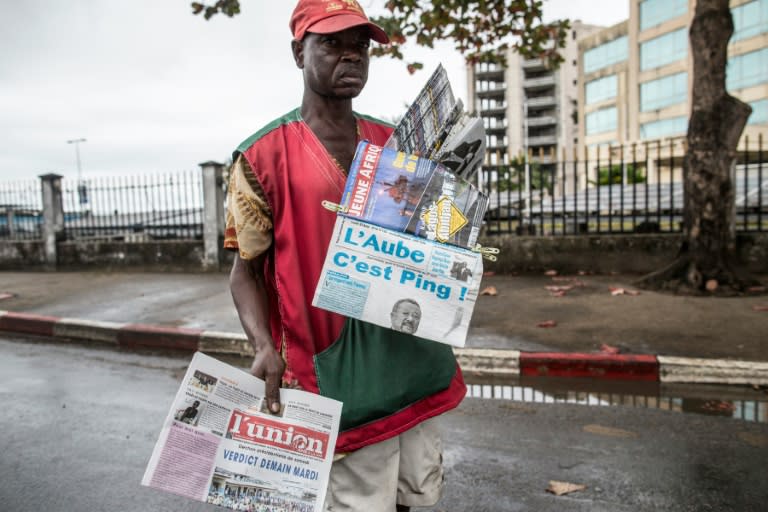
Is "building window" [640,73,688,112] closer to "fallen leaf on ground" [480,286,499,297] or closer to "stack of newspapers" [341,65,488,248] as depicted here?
"fallen leaf on ground" [480,286,499,297]

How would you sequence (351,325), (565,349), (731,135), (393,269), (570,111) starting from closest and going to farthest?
(393,269) → (351,325) → (565,349) → (731,135) → (570,111)

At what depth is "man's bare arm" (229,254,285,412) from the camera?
1.64m

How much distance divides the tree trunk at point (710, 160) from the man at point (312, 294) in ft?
21.7

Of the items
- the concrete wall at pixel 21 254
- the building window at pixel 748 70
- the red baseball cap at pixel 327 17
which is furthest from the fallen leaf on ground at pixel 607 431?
the building window at pixel 748 70

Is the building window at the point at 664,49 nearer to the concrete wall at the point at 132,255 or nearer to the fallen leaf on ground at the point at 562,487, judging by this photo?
the concrete wall at the point at 132,255

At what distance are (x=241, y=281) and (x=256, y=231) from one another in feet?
0.54

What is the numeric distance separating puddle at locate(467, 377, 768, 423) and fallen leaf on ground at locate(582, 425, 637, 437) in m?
0.48

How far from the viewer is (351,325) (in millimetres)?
1667

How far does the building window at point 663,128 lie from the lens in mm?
38094

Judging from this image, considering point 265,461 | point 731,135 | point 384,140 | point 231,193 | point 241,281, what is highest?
point 731,135

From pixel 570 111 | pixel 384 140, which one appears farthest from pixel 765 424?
pixel 570 111

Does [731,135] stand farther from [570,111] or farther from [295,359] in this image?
[570,111]

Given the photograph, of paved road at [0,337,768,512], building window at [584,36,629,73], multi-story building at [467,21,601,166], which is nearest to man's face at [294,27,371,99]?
paved road at [0,337,768,512]

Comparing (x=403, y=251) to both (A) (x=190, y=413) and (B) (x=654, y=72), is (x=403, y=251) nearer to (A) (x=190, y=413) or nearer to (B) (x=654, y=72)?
(A) (x=190, y=413)
